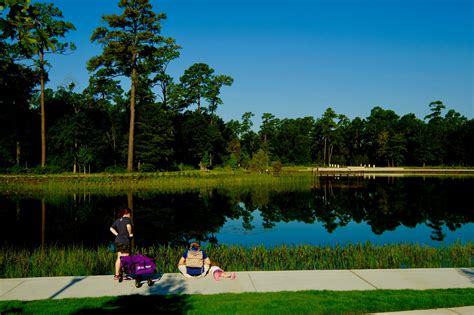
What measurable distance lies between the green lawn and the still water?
8.02 metres

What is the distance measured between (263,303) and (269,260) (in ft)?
15.3

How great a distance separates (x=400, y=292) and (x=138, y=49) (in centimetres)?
4256

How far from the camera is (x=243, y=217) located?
23.4 metres

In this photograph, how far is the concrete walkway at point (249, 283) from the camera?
319 inches

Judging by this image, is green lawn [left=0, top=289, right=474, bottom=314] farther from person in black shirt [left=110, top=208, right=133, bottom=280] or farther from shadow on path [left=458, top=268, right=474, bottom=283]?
person in black shirt [left=110, top=208, right=133, bottom=280]

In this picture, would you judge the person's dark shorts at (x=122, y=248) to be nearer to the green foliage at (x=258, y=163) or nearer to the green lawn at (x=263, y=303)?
the green lawn at (x=263, y=303)

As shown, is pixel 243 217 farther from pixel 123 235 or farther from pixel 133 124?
pixel 133 124

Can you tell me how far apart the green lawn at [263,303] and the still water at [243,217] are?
26.3 feet

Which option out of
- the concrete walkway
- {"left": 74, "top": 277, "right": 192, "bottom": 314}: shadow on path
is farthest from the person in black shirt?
{"left": 74, "top": 277, "right": 192, "bottom": 314}: shadow on path

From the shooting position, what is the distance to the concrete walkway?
26.6 ft

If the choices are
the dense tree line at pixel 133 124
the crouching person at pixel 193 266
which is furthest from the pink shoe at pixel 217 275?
the dense tree line at pixel 133 124

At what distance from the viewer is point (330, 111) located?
9562 centimetres

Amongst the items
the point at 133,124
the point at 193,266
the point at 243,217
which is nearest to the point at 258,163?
the point at 133,124

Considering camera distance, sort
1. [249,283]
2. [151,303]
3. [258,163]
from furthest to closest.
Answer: [258,163] → [249,283] → [151,303]
